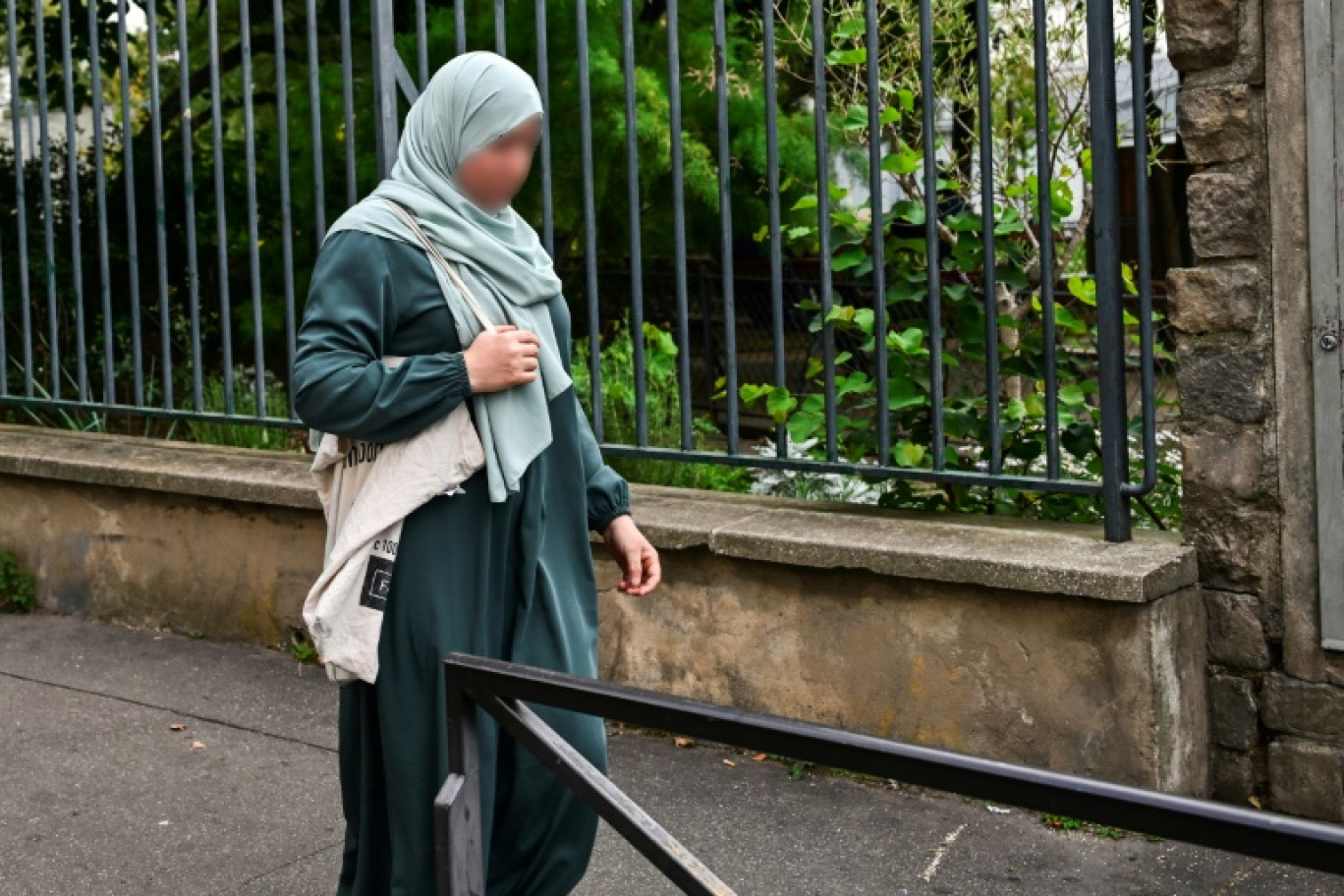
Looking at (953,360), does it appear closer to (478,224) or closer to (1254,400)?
(1254,400)

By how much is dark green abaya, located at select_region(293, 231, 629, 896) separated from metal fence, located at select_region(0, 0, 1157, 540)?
1612 mm

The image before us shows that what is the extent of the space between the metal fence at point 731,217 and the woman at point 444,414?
5.39ft

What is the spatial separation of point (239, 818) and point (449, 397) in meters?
1.98

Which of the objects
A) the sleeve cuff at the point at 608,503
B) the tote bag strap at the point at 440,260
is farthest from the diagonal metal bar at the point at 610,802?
the sleeve cuff at the point at 608,503

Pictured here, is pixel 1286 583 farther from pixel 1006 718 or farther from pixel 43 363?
pixel 43 363

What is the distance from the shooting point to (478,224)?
3012 mm

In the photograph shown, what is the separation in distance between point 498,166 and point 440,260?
188 millimetres

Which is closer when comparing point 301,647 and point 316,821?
point 316,821

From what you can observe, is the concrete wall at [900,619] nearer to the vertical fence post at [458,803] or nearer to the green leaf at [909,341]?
the green leaf at [909,341]

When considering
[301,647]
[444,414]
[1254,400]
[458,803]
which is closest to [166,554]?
[301,647]

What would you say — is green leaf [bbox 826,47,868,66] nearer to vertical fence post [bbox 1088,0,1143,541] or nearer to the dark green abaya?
vertical fence post [bbox 1088,0,1143,541]

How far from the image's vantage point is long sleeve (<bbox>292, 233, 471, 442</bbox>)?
2877 mm

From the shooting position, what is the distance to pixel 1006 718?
432cm

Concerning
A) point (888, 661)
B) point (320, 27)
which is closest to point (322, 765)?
point (888, 661)
